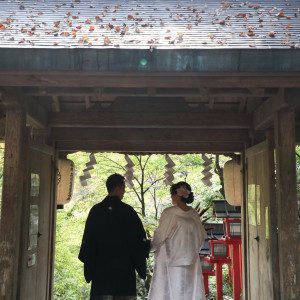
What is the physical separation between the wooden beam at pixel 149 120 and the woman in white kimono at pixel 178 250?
92cm

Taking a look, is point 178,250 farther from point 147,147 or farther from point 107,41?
point 107,41

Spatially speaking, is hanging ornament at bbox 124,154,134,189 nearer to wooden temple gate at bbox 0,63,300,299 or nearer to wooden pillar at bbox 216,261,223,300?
wooden temple gate at bbox 0,63,300,299

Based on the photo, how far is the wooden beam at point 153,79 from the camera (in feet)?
12.0

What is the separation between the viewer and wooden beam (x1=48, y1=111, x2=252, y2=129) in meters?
6.08

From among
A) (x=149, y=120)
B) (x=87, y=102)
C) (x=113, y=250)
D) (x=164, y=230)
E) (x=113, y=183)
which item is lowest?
(x=113, y=250)

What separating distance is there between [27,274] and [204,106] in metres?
3.29

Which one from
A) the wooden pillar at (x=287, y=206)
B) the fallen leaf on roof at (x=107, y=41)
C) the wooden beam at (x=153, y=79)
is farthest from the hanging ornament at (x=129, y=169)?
the fallen leaf on roof at (x=107, y=41)

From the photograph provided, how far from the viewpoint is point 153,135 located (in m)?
6.82

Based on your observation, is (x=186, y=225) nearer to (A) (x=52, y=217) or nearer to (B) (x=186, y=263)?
(B) (x=186, y=263)

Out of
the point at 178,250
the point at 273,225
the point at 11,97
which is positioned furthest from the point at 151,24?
the point at 178,250

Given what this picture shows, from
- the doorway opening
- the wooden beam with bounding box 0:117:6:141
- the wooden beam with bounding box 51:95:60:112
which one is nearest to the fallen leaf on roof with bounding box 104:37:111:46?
the wooden beam with bounding box 51:95:60:112

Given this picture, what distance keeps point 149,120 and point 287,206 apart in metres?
2.38

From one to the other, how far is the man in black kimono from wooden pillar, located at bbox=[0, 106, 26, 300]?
0.69 meters

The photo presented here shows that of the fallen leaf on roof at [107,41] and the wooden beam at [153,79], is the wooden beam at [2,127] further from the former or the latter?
the fallen leaf on roof at [107,41]
